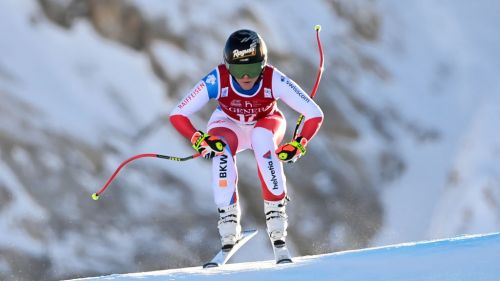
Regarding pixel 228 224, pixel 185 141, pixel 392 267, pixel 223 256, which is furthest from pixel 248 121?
pixel 185 141

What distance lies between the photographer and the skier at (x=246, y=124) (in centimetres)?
599

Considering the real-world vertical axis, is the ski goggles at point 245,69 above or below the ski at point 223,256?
above

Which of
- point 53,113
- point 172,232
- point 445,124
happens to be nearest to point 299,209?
point 172,232

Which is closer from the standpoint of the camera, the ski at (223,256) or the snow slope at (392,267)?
the snow slope at (392,267)

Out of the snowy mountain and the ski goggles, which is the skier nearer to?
the ski goggles

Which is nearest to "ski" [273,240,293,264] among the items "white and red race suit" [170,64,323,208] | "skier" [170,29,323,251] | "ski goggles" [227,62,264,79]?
"skier" [170,29,323,251]

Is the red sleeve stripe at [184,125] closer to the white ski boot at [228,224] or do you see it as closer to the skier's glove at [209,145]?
the skier's glove at [209,145]

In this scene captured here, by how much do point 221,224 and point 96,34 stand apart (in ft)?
24.5

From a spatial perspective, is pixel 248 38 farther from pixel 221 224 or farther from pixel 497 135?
pixel 497 135

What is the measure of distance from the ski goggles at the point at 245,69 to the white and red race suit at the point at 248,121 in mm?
163

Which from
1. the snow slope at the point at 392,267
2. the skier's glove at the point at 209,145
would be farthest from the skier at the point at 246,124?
the snow slope at the point at 392,267

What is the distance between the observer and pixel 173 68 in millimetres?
13273

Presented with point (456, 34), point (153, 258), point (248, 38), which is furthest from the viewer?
point (456, 34)

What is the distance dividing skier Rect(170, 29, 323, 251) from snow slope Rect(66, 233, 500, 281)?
30.7 inches
